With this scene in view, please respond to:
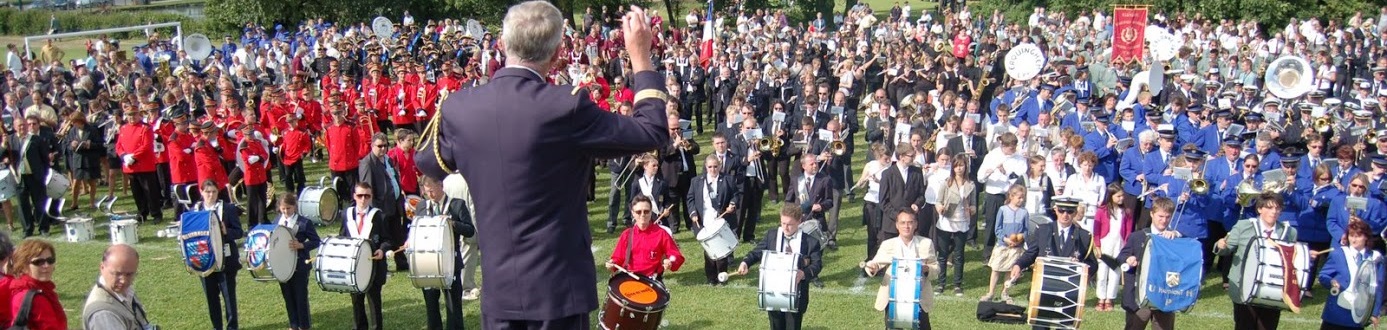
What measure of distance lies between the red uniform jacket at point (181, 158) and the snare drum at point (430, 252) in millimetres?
7540

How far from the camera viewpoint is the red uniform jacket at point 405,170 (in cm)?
1359

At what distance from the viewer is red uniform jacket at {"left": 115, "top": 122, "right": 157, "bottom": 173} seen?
15336 millimetres

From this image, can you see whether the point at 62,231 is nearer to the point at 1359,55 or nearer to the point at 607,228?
the point at 607,228

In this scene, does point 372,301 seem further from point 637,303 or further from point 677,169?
point 677,169

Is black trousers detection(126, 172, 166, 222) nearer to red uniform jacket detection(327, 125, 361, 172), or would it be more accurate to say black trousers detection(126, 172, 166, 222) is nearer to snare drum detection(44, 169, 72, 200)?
snare drum detection(44, 169, 72, 200)

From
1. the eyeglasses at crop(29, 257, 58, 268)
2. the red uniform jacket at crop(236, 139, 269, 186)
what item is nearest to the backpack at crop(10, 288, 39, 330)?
the eyeglasses at crop(29, 257, 58, 268)

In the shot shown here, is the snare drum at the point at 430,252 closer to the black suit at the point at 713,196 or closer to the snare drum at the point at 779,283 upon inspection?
the snare drum at the point at 779,283

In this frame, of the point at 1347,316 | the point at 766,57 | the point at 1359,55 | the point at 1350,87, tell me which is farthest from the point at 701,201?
the point at 1359,55

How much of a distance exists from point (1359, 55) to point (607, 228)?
20025 millimetres

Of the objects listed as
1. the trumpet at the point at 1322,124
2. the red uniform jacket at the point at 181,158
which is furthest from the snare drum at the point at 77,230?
the trumpet at the point at 1322,124

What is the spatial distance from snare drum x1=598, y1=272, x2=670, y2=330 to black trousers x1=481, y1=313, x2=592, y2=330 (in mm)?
3494

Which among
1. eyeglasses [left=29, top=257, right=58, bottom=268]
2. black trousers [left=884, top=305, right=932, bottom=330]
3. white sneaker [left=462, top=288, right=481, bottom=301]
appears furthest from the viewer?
white sneaker [left=462, top=288, right=481, bottom=301]

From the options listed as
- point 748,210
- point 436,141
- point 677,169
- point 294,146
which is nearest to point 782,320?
point 748,210

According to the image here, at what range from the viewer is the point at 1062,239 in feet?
32.9
